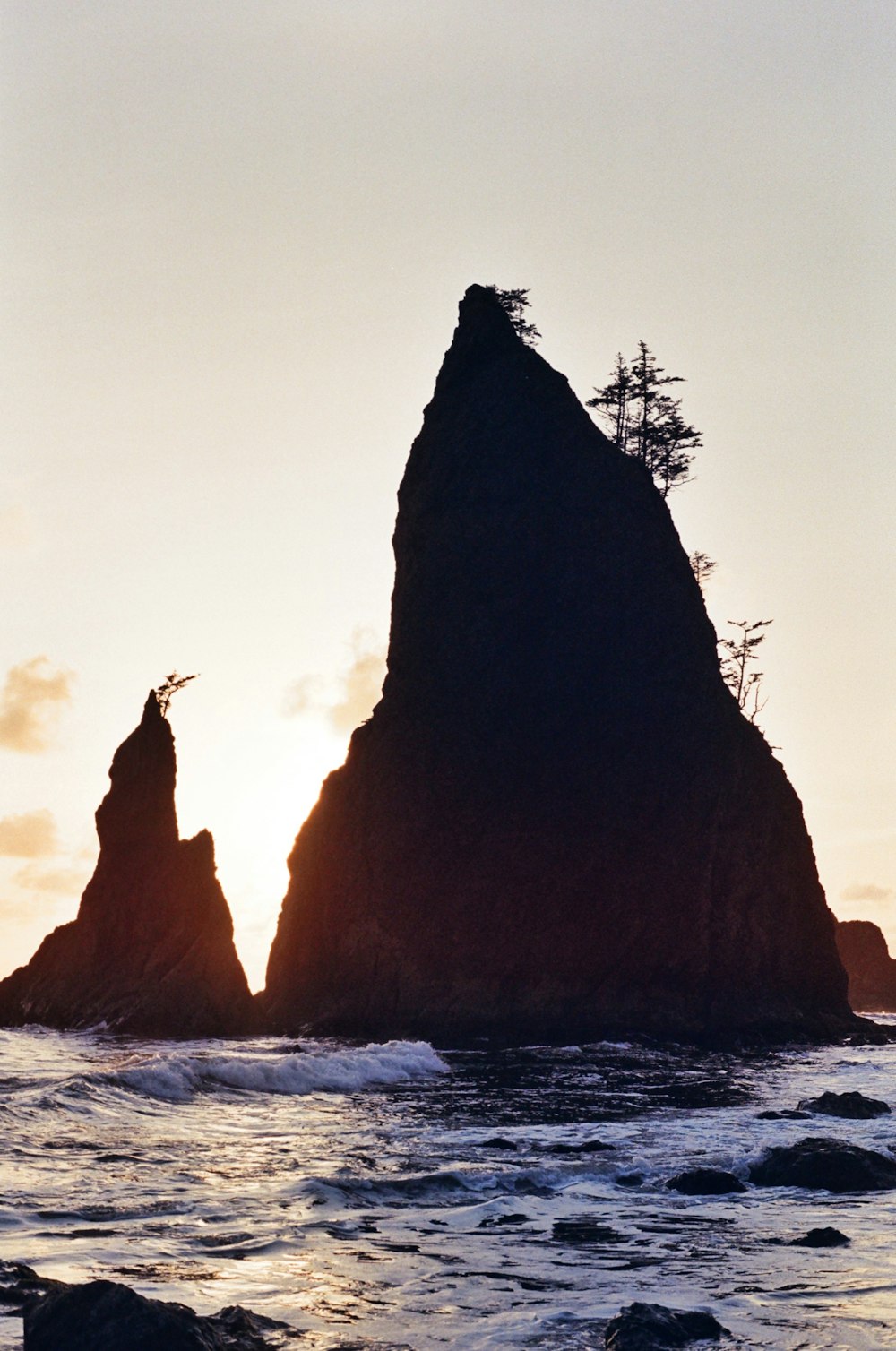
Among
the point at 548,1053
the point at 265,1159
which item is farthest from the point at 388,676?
the point at 265,1159

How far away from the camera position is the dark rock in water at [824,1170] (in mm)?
16297

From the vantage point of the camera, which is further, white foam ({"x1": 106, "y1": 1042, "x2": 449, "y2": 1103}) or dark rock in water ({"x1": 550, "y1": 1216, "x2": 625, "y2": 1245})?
white foam ({"x1": 106, "y1": 1042, "x2": 449, "y2": 1103})

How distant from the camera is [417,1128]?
21594mm

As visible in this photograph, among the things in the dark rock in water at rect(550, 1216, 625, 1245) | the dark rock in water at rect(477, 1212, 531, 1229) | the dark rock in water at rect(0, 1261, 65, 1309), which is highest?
the dark rock in water at rect(0, 1261, 65, 1309)

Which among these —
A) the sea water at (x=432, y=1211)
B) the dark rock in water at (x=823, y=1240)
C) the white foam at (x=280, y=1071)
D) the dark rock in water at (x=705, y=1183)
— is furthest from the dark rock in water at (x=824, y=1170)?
the white foam at (x=280, y=1071)

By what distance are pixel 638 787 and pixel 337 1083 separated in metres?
26.2

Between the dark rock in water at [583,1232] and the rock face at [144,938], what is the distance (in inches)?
1438

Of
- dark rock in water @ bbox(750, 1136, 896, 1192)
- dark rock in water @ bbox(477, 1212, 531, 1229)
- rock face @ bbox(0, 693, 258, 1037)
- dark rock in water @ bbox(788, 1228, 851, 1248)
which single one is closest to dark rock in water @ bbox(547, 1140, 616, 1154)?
dark rock in water @ bbox(750, 1136, 896, 1192)

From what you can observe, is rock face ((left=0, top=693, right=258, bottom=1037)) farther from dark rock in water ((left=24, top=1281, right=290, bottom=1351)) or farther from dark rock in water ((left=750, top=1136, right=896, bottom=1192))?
dark rock in water ((left=24, top=1281, right=290, bottom=1351))

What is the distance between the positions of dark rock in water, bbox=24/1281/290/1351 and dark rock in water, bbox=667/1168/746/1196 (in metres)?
8.43

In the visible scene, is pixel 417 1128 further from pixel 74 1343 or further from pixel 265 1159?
pixel 74 1343

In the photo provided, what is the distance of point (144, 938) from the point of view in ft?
172

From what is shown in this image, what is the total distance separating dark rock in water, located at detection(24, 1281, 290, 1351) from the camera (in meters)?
7.86

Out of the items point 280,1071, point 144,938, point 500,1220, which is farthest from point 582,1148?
point 144,938
